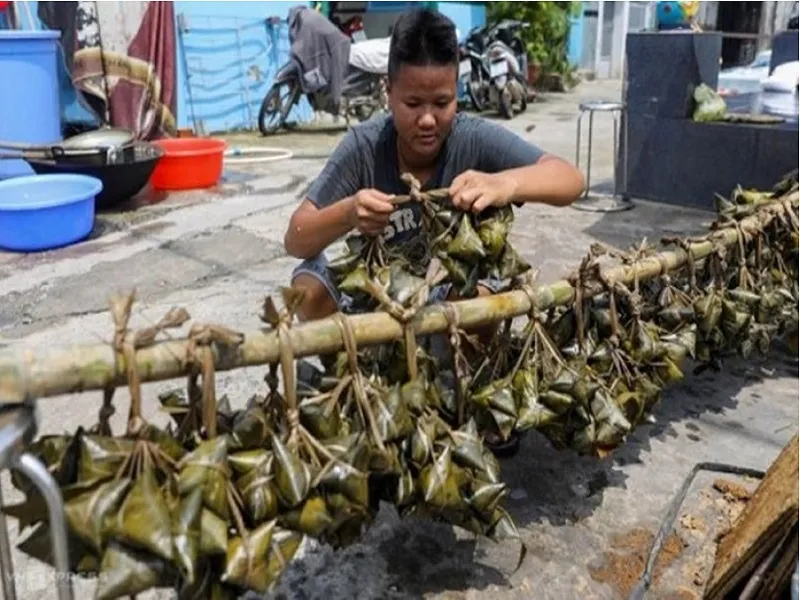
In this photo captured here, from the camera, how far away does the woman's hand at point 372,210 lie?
5.98 feet

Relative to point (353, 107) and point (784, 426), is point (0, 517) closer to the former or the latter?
point (784, 426)

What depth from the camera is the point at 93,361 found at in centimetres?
126

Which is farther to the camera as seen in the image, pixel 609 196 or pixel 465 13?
pixel 465 13

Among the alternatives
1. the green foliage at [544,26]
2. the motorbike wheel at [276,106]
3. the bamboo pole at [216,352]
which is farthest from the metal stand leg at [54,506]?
the green foliage at [544,26]

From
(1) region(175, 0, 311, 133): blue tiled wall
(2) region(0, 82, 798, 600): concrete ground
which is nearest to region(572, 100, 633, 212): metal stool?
(2) region(0, 82, 798, 600): concrete ground

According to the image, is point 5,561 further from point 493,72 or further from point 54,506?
point 493,72

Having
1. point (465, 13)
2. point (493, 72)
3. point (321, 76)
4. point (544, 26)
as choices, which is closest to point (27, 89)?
point (321, 76)

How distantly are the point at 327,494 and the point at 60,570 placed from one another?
1.52 ft

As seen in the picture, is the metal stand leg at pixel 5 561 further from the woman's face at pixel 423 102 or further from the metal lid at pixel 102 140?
the metal lid at pixel 102 140

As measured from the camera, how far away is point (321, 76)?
9227mm

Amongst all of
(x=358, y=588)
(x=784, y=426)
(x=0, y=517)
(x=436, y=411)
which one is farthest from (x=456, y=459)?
(x=784, y=426)

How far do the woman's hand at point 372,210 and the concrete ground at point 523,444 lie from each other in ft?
2.92

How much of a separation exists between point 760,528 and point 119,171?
4847 mm

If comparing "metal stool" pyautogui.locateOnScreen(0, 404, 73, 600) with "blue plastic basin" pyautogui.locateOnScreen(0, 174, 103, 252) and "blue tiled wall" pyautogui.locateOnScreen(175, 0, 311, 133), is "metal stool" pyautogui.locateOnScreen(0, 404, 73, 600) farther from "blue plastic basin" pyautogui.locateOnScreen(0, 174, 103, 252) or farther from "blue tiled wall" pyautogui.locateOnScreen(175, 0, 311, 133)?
"blue tiled wall" pyautogui.locateOnScreen(175, 0, 311, 133)
